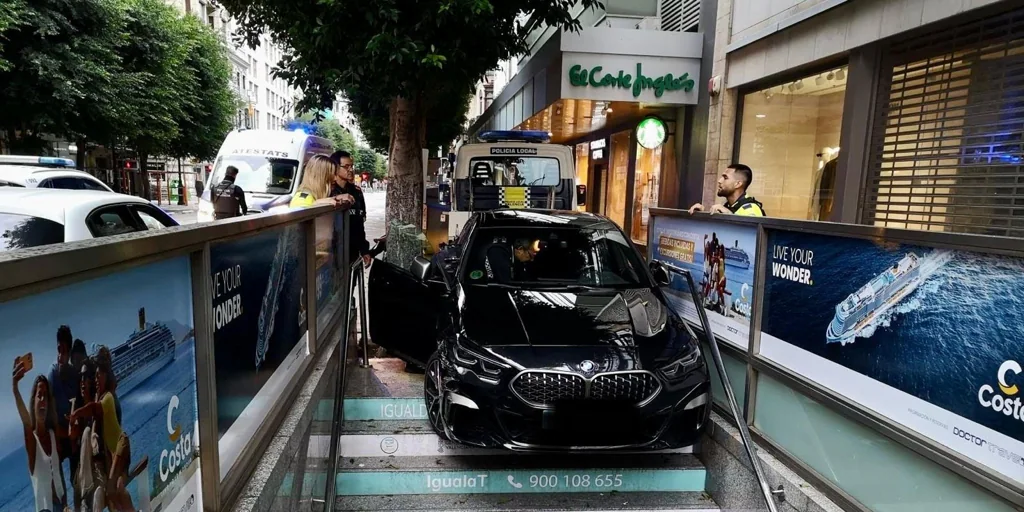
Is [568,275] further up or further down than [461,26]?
further down

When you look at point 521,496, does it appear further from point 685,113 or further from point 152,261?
point 685,113

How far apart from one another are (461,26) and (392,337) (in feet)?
13.2

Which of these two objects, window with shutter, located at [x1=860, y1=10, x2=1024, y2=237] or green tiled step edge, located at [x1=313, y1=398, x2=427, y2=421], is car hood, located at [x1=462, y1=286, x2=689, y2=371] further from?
window with shutter, located at [x1=860, y1=10, x2=1024, y2=237]

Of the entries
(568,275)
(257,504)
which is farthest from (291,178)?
(257,504)

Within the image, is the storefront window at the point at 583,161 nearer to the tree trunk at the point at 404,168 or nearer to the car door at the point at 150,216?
the tree trunk at the point at 404,168

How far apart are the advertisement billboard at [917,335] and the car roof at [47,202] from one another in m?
5.40

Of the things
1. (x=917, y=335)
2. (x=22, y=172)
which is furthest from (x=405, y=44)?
(x=22, y=172)

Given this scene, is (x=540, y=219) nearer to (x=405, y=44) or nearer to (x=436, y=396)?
(x=436, y=396)

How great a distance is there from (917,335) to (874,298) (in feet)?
0.94

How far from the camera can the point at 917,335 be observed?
2527mm

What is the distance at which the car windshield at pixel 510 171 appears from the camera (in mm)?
9727

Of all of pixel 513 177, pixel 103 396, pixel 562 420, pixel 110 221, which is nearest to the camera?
pixel 103 396

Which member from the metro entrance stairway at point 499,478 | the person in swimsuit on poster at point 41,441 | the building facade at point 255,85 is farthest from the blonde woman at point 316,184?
the building facade at point 255,85

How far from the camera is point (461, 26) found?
702 centimetres
